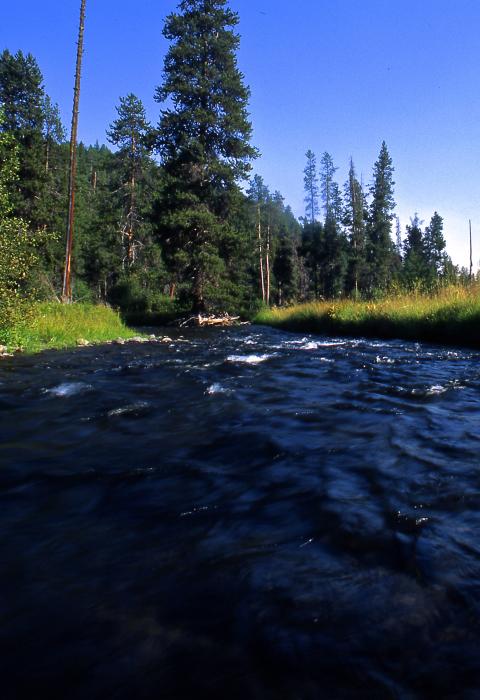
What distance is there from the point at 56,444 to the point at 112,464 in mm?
803

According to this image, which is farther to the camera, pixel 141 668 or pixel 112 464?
pixel 112 464

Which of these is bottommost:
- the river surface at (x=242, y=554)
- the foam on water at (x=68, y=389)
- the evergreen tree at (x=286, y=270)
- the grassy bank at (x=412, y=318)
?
the river surface at (x=242, y=554)

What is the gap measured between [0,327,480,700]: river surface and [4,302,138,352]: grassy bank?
703 centimetres

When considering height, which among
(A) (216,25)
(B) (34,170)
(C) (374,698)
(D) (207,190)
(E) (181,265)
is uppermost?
(A) (216,25)

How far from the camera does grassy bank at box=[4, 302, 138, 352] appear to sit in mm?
11414

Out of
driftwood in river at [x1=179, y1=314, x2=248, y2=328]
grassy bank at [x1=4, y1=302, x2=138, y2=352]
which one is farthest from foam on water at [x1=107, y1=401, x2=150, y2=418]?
driftwood in river at [x1=179, y1=314, x2=248, y2=328]

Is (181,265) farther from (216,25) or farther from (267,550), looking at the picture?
(267,550)

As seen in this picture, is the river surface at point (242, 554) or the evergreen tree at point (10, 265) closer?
the river surface at point (242, 554)

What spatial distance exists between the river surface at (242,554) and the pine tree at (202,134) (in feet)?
74.1

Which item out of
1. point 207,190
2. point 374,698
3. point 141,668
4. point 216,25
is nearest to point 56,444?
point 141,668

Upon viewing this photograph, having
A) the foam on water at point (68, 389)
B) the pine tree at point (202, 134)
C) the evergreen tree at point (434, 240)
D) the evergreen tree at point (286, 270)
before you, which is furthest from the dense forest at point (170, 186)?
the evergreen tree at point (434, 240)

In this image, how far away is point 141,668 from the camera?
1539 mm

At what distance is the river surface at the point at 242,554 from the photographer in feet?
5.02

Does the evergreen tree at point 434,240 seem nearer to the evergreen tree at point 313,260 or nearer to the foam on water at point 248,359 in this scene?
the evergreen tree at point 313,260
